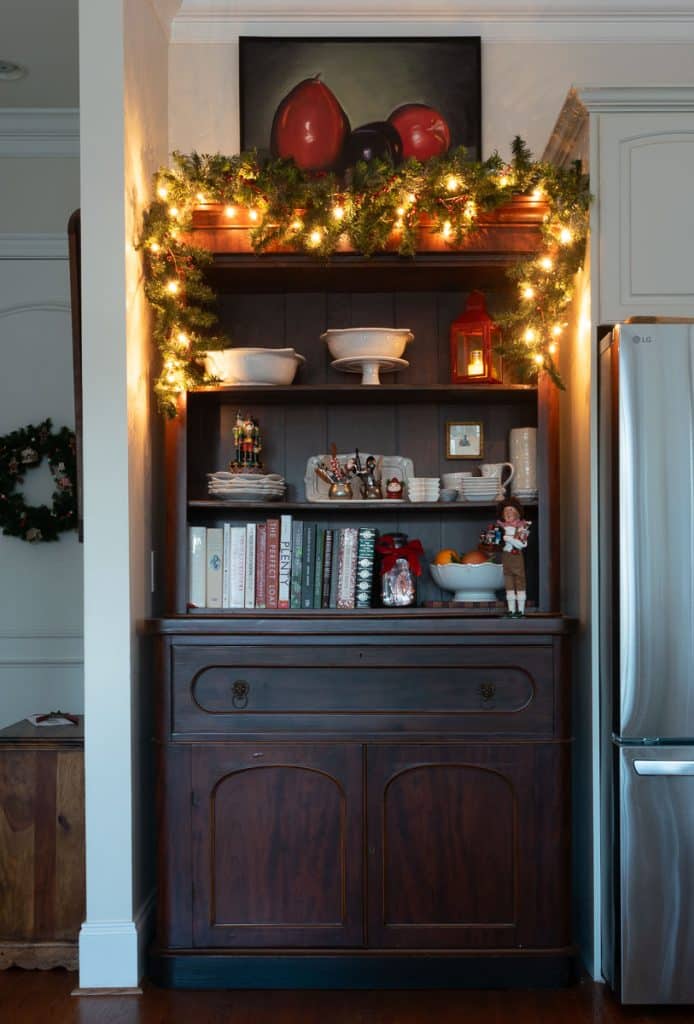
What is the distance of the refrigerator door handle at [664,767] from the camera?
275 centimetres

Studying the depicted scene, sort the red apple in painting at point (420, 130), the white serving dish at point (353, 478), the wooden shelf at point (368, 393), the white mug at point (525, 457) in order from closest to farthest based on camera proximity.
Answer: the wooden shelf at point (368, 393) → the white mug at point (525, 457) → the white serving dish at point (353, 478) → the red apple in painting at point (420, 130)

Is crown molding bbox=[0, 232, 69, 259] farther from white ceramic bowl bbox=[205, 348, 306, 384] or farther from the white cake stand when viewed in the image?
the white cake stand

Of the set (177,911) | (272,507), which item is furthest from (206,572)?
(177,911)

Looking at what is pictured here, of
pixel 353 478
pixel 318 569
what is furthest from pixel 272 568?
pixel 353 478

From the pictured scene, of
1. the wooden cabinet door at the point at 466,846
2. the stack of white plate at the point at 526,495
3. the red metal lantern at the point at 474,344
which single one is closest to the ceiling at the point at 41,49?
the red metal lantern at the point at 474,344

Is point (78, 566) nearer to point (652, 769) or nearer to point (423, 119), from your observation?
point (423, 119)

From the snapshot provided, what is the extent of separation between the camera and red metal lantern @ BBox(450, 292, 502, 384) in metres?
3.29

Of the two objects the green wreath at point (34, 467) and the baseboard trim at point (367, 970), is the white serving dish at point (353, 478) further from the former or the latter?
the baseboard trim at point (367, 970)

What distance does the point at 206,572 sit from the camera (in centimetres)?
326

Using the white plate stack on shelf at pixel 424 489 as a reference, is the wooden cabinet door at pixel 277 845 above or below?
below

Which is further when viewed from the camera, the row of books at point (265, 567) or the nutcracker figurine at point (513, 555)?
the row of books at point (265, 567)

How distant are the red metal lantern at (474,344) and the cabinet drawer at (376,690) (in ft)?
2.84

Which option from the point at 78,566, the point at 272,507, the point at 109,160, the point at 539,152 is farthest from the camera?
the point at 78,566

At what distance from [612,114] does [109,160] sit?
138 centimetres
